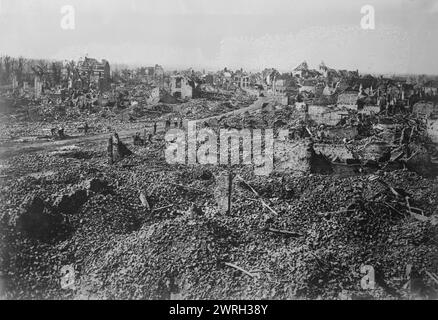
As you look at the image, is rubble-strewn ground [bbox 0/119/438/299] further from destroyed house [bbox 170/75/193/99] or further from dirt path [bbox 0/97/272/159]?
destroyed house [bbox 170/75/193/99]

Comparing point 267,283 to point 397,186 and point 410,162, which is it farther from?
point 410,162

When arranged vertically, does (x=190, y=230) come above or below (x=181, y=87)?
below

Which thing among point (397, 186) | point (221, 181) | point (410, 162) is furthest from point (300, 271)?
point (410, 162)

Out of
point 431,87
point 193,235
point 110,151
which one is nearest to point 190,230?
point 193,235

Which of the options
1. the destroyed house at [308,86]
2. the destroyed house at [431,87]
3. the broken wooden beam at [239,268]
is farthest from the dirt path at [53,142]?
the destroyed house at [431,87]

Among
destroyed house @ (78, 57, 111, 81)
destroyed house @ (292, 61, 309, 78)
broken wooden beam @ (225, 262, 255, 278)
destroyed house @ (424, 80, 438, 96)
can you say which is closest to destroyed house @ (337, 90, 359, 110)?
destroyed house @ (292, 61, 309, 78)

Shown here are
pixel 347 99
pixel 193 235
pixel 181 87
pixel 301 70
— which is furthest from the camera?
pixel 181 87

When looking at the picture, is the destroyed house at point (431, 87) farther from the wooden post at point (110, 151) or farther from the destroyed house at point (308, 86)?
the wooden post at point (110, 151)

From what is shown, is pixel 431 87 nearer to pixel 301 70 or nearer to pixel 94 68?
pixel 301 70
